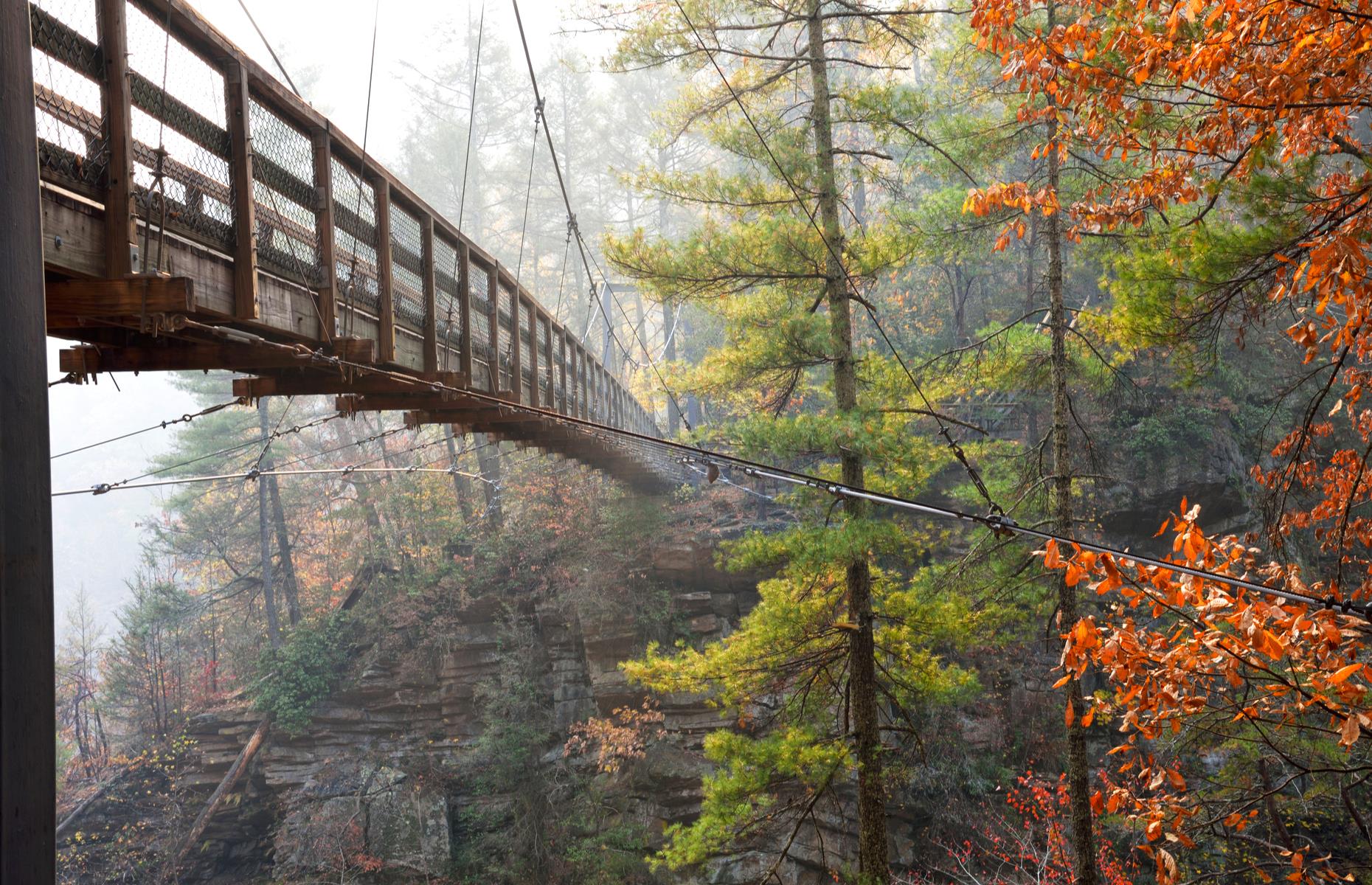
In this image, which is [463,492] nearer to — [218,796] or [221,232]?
[218,796]

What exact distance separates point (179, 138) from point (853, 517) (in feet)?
16.0

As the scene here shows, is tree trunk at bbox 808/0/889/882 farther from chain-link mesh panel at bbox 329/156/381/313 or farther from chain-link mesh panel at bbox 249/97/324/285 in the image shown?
chain-link mesh panel at bbox 249/97/324/285

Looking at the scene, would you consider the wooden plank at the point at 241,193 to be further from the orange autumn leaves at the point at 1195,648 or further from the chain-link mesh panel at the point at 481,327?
the chain-link mesh panel at the point at 481,327

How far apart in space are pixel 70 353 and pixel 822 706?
590 centimetres

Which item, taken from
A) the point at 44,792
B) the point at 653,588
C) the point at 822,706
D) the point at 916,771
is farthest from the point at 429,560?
the point at 44,792

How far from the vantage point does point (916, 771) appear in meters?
11.2

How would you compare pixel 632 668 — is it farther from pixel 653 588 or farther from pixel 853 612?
pixel 653 588

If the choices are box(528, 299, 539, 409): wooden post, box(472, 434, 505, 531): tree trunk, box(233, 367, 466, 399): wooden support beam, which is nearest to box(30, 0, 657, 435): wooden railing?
box(233, 367, 466, 399): wooden support beam

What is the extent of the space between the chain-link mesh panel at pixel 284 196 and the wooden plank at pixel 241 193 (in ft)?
0.23

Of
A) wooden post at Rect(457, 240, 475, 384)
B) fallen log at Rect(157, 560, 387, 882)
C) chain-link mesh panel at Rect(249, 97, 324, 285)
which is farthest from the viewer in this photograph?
fallen log at Rect(157, 560, 387, 882)

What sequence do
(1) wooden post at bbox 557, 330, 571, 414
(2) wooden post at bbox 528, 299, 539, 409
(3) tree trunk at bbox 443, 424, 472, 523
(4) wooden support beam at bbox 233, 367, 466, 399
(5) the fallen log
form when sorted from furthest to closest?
(3) tree trunk at bbox 443, 424, 472, 523, (5) the fallen log, (1) wooden post at bbox 557, 330, 571, 414, (2) wooden post at bbox 528, 299, 539, 409, (4) wooden support beam at bbox 233, 367, 466, 399

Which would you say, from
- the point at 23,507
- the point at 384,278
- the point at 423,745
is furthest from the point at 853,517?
the point at 423,745

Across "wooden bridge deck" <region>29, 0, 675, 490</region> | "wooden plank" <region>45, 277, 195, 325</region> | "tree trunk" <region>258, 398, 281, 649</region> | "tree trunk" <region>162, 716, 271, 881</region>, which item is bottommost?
"tree trunk" <region>162, 716, 271, 881</region>

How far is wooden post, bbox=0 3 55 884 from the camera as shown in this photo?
4.37 feet
